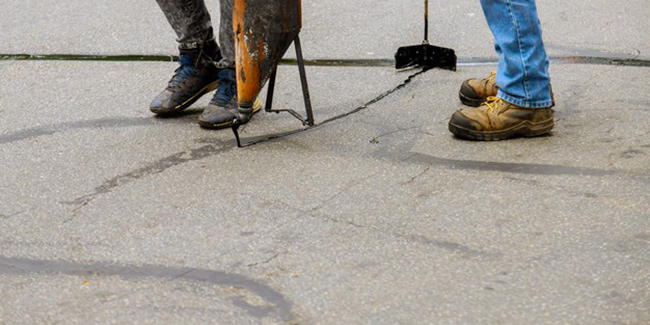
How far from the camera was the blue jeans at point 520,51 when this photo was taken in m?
3.63

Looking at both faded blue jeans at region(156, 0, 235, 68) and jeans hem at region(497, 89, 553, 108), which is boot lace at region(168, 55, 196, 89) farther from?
jeans hem at region(497, 89, 553, 108)

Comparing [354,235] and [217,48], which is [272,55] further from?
[354,235]

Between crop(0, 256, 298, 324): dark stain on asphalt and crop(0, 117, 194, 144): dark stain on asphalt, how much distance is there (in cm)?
133

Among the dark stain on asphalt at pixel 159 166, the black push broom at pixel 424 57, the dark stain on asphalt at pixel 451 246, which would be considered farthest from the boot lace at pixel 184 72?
the dark stain on asphalt at pixel 451 246

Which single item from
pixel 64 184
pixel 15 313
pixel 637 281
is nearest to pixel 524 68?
pixel 637 281

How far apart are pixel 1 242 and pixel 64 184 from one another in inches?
20.9

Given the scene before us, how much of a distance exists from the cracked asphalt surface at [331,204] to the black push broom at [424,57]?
0.32 feet

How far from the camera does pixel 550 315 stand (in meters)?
2.41

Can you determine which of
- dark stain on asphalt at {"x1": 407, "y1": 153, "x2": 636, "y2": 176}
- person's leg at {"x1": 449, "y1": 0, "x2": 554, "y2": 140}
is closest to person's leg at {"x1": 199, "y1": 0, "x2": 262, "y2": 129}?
dark stain on asphalt at {"x1": 407, "y1": 153, "x2": 636, "y2": 176}

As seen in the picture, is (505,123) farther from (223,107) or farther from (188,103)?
(188,103)

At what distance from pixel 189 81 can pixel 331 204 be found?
4.44 feet

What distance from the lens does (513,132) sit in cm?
375

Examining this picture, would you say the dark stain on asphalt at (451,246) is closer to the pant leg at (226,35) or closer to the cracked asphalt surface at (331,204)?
the cracked asphalt surface at (331,204)

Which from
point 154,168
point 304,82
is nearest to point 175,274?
point 154,168
